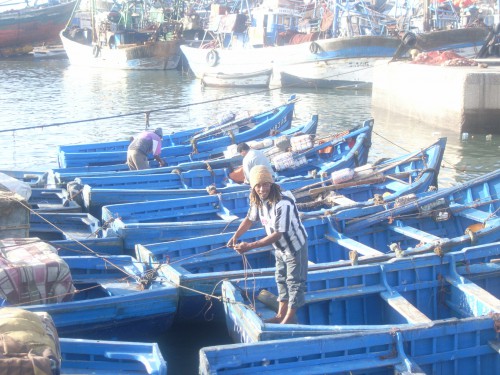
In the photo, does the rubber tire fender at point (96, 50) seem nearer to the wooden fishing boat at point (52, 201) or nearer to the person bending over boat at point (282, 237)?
the wooden fishing boat at point (52, 201)

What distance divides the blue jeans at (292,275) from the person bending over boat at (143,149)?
695cm

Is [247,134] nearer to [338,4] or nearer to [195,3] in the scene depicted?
[338,4]

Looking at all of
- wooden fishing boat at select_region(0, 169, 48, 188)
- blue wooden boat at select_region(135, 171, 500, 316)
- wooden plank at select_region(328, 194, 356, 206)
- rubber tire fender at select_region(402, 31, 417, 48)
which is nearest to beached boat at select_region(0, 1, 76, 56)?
rubber tire fender at select_region(402, 31, 417, 48)

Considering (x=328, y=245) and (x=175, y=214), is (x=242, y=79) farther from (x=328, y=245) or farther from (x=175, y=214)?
(x=328, y=245)

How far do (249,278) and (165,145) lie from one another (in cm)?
916

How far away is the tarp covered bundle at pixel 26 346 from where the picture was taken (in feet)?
14.7

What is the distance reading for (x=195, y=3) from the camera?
54.6m

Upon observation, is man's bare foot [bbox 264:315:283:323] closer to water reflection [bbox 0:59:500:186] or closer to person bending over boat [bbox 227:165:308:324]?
person bending over boat [bbox 227:165:308:324]

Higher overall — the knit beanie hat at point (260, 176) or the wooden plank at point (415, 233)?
the knit beanie hat at point (260, 176)

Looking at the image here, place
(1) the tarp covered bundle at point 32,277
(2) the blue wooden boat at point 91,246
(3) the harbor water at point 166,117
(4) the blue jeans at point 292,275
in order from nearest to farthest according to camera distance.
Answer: (4) the blue jeans at point 292,275, (1) the tarp covered bundle at point 32,277, (2) the blue wooden boat at point 91,246, (3) the harbor water at point 166,117

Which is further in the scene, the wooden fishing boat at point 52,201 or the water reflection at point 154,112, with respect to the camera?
the water reflection at point 154,112

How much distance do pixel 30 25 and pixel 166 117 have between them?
3737 centimetres

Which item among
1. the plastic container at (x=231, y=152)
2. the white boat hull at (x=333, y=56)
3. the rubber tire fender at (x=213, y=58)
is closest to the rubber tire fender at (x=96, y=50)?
the rubber tire fender at (x=213, y=58)

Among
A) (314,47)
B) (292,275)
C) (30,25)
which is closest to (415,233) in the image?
(292,275)
